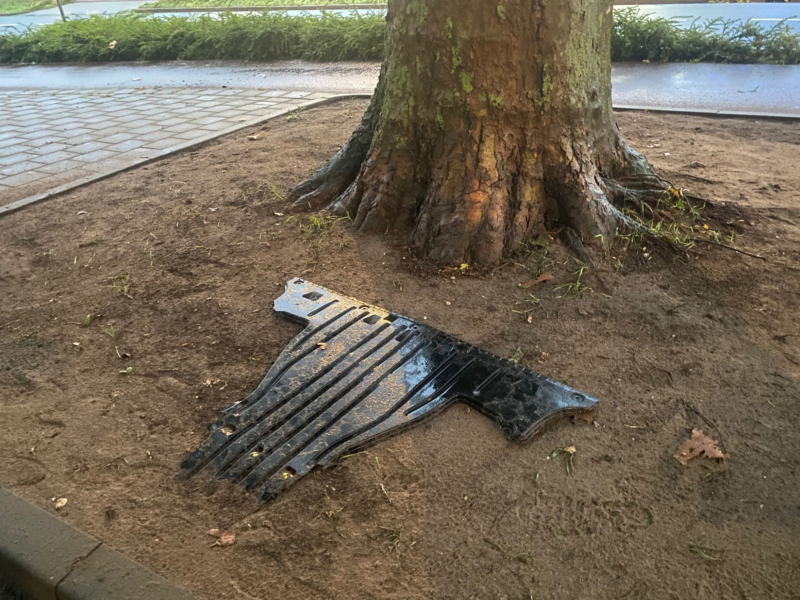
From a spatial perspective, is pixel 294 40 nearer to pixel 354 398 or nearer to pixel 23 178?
pixel 23 178

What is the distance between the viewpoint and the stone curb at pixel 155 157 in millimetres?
4591

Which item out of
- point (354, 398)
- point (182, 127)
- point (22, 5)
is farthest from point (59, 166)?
point (22, 5)

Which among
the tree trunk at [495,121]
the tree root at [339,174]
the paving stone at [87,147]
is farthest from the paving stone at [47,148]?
the tree trunk at [495,121]

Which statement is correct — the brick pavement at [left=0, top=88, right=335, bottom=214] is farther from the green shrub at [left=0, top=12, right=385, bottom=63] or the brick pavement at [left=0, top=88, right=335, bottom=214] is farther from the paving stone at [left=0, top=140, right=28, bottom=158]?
the green shrub at [left=0, top=12, right=385, bottom=63]

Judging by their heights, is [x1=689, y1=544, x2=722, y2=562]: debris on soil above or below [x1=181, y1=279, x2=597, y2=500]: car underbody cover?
below

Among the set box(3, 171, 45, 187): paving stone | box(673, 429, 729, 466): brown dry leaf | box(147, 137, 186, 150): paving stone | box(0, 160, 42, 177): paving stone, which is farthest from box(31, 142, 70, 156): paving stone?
box(673, 429, 729, 466): brown dry leaf

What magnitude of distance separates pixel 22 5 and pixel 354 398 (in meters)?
30.8

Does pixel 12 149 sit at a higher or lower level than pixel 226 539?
higher

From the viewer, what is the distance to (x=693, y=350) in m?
2.67

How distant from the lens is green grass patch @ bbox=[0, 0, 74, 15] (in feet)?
77.6

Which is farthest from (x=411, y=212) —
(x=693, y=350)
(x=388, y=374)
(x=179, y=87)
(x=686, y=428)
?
(x=179, y=87)

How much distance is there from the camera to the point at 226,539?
6.30 feet

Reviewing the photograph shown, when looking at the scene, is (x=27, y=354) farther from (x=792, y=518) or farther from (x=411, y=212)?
(x=792, y=518)

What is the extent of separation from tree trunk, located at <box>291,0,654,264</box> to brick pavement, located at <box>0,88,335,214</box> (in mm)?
3130
